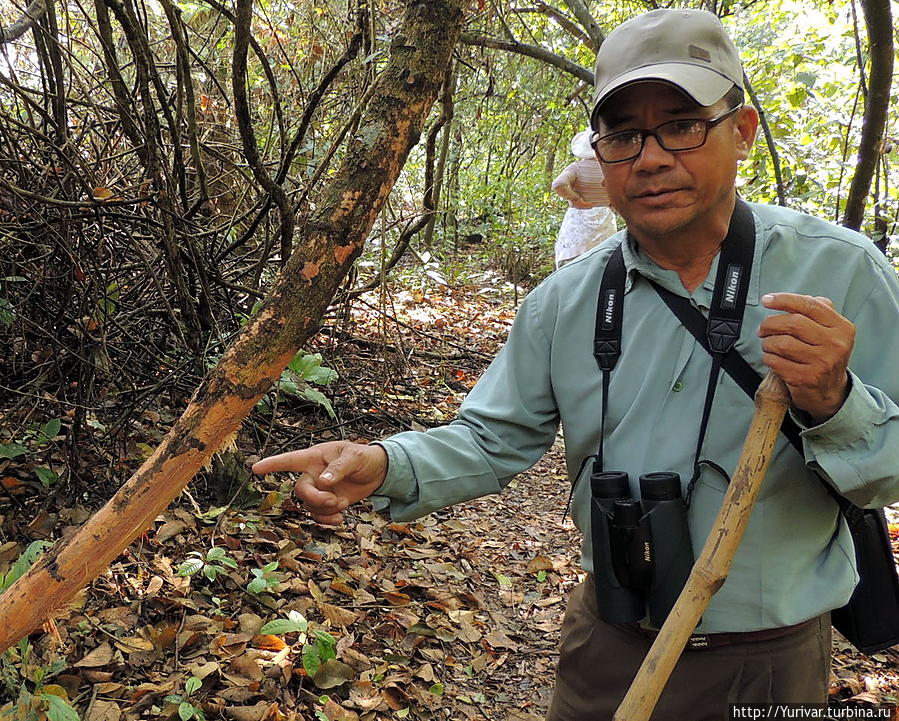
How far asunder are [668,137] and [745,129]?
28cm

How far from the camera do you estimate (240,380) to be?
1742 mm

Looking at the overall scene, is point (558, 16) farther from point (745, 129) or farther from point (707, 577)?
point (707, 577)

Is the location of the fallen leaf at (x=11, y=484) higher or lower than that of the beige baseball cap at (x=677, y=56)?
lower

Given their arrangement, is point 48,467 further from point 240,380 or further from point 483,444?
point 483,444

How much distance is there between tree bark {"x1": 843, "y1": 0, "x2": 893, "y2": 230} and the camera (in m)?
3.54

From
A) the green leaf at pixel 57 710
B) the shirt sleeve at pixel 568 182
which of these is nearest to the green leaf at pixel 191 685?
the green leaf at pixel 57 710

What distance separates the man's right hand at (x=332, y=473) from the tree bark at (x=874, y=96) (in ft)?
11.0

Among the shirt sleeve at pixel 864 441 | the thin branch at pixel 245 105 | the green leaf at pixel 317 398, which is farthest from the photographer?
the green leaf at pixel 317 398

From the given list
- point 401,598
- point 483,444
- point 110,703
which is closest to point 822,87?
point 401,598

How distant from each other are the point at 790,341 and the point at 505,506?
3.82 meters

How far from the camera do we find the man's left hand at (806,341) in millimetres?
1324

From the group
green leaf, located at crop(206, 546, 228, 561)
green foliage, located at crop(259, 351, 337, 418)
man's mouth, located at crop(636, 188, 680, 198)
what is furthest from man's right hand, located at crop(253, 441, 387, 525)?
green foliage, located at crop(259, 351, 337, 418)

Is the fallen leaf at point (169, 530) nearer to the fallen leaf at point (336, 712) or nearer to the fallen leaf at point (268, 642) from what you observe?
the fallen leaf at point (268, 642)

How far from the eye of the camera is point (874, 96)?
3748 millimetres
